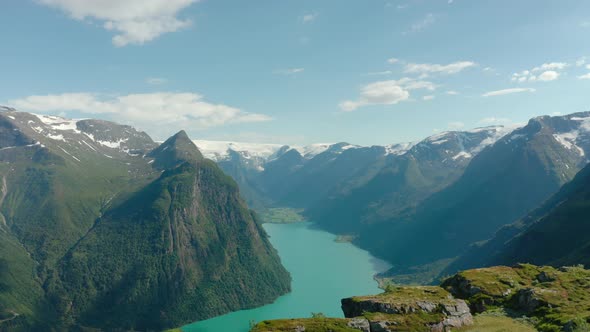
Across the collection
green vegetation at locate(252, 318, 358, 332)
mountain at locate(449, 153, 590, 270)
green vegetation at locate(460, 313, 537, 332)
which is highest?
green vegetation at locate(252, 318, 358, 332)

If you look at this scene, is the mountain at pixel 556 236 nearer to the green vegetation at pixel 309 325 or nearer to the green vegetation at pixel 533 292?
the green vegetation at pixel 533 292

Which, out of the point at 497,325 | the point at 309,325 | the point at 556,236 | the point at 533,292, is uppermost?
the point at 533,292

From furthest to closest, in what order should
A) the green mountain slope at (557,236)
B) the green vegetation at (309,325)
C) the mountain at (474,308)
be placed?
the green mountain slope at (557,236) → the mountain at (474,308) → the green vegetation at (309,325)

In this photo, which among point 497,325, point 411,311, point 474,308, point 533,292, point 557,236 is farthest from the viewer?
point 557,236

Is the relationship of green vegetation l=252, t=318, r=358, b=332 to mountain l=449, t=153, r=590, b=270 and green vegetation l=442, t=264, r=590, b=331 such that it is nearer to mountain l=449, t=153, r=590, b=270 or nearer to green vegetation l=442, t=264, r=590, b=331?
green vegetation l=442, t=264, r=590, b=331

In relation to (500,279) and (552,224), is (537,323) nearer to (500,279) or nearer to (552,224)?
(500,279)

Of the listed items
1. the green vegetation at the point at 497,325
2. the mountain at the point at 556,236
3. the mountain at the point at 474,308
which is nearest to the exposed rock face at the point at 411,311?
the mountain at the point at 474,308

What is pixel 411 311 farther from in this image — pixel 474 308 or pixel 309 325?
pixel 309 325

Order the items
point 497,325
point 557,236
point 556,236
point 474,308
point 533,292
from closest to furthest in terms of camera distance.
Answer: point 497,325 → point 533,292 → point 474,308 → point 557,236 → point 556,236

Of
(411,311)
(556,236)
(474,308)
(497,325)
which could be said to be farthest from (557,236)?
(411,311)

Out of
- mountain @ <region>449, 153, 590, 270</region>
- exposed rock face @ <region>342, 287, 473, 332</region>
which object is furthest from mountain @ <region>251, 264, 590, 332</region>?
mountain @ <region>449, 153, 590, 270</region>
